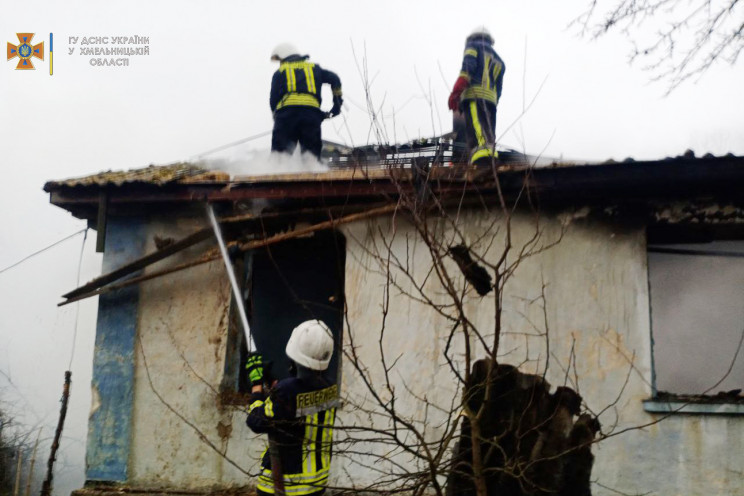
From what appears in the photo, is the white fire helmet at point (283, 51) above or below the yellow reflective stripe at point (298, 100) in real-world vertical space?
above

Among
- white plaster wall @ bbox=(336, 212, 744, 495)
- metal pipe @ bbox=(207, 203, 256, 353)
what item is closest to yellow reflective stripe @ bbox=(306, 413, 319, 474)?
white plaster wall @ bbox=(336, 212, 744, 495)

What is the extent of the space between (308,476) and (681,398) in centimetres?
299

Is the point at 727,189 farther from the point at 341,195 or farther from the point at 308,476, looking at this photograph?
the point at 308,476

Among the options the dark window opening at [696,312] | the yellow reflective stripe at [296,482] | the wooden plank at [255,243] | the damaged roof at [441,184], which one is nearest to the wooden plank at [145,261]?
the wooden plank at [255,243]

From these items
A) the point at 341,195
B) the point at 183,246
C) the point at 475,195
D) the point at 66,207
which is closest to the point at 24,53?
the point at 66,207

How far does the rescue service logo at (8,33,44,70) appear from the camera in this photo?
33.7 feet

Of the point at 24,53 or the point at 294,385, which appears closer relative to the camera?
the point at 294,385

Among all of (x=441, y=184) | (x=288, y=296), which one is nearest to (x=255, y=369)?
(x=441, y=184)

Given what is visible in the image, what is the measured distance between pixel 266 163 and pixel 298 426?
453cm

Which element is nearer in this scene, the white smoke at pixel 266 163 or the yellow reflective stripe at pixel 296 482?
the yellow reflective stripe at pixel 296 482

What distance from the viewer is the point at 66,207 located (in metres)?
7.10

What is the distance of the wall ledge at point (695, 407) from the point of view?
5.46 meters

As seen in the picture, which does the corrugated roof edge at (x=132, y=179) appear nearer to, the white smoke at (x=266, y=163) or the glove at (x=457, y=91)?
the white smoke at (x=266, y=163)

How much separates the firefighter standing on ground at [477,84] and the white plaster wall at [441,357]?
8.56 feet
